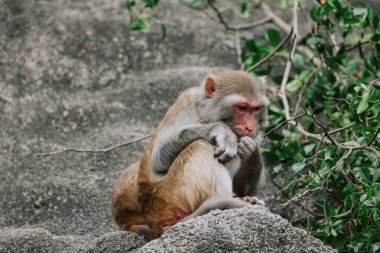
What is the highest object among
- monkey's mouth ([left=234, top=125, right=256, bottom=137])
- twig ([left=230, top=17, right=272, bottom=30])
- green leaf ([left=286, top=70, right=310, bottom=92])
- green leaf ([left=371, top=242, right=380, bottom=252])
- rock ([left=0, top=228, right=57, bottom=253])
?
monkey's mouth ([left=234, top=125, right=256, bottom=137])

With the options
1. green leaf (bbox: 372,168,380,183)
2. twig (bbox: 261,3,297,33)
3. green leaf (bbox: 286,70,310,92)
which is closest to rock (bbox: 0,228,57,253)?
green leaf (bbox: 372,168,380,183)

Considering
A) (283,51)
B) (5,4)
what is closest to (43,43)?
(5,4)

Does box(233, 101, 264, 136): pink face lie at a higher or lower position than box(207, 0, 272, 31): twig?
higher

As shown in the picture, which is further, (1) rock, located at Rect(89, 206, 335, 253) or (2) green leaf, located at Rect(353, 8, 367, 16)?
(2) green leaf, located at Rect(353, 8, 367, 16)

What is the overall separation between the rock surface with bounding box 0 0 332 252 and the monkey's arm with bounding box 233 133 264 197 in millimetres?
991

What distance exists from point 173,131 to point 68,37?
5.07m

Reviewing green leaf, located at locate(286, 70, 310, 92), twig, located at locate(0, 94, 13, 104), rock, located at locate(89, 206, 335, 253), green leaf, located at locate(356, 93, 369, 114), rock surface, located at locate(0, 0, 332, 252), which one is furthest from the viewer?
twig, located at locate(0, 94, 13, 104)

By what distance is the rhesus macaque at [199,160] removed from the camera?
21.3 feet

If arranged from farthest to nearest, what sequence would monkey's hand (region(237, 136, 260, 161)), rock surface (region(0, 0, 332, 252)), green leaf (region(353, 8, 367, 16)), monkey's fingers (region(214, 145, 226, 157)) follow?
rock surface (region(0, 0, 332, 252)), green leaf (region(353, 8, 367, 16)), monkey's hand (region(237, 136, 260, 161)), monkey's fingers (region(214, 145, 226, 157))

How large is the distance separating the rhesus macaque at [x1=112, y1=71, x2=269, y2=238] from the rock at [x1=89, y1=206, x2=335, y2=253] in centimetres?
46

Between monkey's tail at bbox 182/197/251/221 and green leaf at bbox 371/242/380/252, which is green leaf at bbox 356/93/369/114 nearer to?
green leaf at bbox 371/242/380/252

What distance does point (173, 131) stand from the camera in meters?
6.87

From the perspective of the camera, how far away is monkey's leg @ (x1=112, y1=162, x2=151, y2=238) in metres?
6.95

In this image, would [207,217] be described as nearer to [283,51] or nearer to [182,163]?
[182,163]
